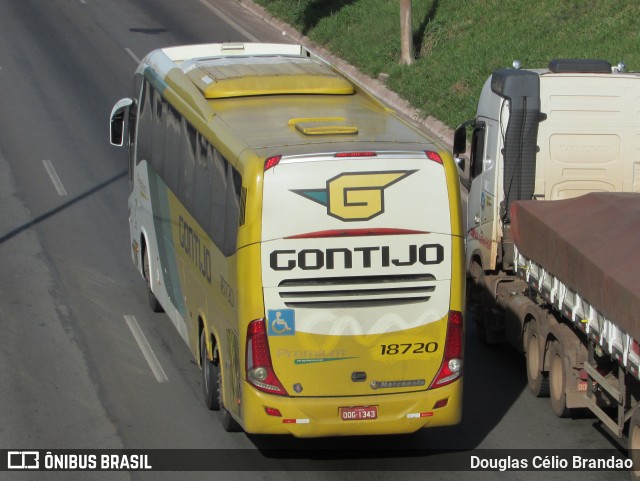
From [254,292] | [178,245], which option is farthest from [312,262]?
[178,245]

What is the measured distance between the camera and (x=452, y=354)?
40.0 ft

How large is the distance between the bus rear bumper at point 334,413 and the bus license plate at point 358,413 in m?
0.02

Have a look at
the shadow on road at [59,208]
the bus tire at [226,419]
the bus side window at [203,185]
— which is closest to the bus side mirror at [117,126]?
the shadow on road at [59,208]

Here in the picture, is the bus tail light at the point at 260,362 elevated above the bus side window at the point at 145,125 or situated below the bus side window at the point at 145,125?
below

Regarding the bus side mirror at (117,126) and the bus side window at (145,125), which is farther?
the bus side mirror at (117,126)

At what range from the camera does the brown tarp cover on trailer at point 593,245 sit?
11727mm

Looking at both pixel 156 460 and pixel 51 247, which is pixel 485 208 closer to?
pixel 156 460

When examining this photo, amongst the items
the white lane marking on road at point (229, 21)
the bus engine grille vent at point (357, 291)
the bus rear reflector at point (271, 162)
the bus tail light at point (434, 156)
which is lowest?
the white lane marking on road at point (229, 21)

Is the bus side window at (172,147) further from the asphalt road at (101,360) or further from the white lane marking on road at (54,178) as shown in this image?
the white lane marking on road at (54,178)

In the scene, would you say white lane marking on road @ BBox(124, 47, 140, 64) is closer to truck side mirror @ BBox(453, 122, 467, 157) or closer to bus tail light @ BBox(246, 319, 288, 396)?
truck side mirror @ BBox(453, 122, 467, 157)

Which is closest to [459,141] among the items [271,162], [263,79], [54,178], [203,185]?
[263,79]

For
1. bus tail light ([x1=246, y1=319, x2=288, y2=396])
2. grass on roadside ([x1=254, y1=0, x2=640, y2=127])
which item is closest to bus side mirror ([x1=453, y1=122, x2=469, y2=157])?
bus tail light ([x1=246, y1=319, x2=288, y2=396])

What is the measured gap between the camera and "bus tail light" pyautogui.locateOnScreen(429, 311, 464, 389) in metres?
12.1

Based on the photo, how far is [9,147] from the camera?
2666 centimetres
